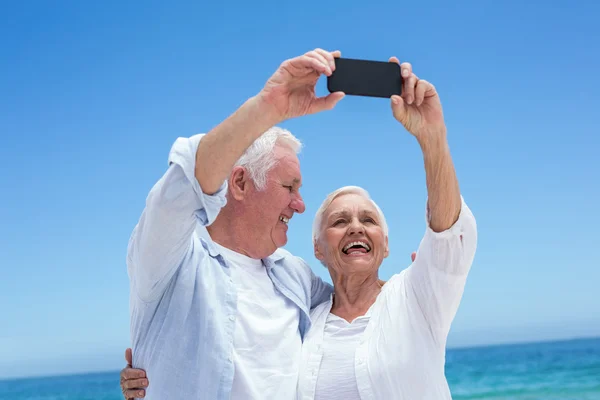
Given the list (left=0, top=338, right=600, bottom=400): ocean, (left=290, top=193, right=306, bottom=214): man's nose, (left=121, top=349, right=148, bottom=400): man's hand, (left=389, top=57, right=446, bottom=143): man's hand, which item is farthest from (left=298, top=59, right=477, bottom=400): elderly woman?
(left=0, top=338, right=600, bottom=400): ocean

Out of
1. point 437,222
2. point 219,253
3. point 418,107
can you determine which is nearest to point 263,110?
point 418,107

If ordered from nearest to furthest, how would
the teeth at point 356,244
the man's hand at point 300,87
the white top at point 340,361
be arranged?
the man's hand at point 300,87, the white top at point 340,361, the teeth at point 356,244

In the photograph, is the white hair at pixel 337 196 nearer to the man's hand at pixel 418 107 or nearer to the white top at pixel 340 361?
the white top at pixel 340 361

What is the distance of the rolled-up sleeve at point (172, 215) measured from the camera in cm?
207

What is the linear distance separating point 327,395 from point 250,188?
919mm

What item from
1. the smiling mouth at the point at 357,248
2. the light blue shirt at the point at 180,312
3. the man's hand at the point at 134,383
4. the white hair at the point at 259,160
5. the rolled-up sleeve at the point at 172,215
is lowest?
the man's hand at the point at 134,383

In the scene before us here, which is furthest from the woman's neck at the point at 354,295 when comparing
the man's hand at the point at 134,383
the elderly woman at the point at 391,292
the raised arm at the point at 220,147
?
the raised arm at the point at 220,147

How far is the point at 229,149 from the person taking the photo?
204 cm

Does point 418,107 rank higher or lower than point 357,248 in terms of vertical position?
higher

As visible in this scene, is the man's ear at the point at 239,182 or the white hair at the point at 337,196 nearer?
the man's ear at the point at 239,182

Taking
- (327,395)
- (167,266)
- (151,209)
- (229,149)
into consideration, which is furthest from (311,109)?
(327,395)

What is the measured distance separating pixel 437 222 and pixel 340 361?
2.37 feet

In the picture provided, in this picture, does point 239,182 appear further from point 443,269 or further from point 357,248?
point 443,269

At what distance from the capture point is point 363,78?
6.95 ft
